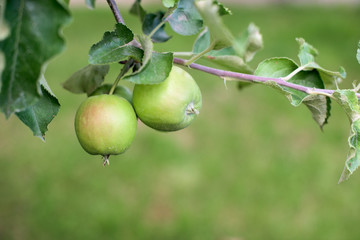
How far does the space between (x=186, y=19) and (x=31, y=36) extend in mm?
432

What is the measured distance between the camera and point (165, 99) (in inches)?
31.6

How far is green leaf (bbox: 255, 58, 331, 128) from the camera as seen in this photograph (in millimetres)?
867

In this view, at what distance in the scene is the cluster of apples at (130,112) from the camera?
31.6 inches

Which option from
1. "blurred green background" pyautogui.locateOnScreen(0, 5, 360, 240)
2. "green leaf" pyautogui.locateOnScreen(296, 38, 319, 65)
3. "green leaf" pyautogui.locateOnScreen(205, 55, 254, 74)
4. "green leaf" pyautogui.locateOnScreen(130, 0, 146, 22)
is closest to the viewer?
"green leaf" pyautogui.locateOnScreen(205, 55, 254, 74)

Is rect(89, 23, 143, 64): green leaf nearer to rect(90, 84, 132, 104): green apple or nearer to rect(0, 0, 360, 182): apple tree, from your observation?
rect(0, 0, 360, 182): apple tree

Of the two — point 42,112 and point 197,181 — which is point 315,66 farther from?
point 197,181

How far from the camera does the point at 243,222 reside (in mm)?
2605

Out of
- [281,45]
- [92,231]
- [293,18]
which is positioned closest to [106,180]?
[92,231]

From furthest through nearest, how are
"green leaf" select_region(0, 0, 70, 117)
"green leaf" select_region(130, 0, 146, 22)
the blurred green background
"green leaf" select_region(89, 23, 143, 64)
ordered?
the blurred green background, "green leaf" select_region(130, 0, 146, 22), "green leaf" select_region(89, 23, 143, 64), "green leaf" select_region(0, 0, 70, 117)

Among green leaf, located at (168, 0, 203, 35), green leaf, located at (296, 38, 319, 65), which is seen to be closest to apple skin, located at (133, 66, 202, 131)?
green leaf, located at (168, 0, 203, 35)

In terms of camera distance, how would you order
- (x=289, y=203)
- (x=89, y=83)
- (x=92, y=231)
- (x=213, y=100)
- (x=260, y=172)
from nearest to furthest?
(x=89, y=83)
(x=92, y=231)
(x=289, y=203)
(x=260, y=172)
(x=213, y=100)

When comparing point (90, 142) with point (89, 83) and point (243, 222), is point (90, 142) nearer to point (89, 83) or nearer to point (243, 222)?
point (89, 83)

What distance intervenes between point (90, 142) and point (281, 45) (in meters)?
4.09

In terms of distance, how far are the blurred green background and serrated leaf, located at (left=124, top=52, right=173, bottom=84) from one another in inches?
75.3
